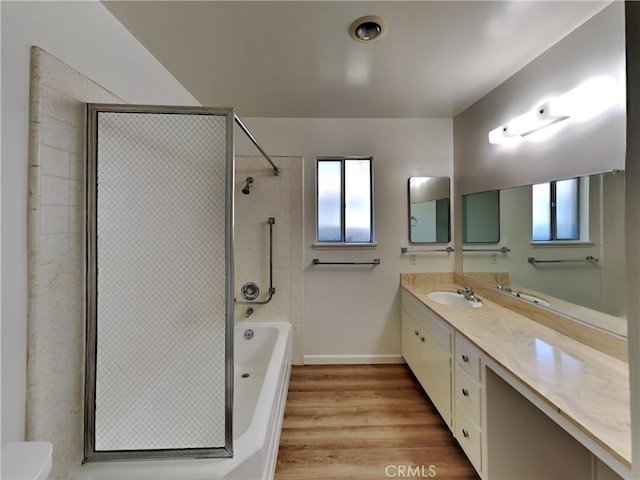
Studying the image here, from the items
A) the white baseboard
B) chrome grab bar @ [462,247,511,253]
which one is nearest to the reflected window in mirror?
chrome grab bar @ [462,247,511,253]

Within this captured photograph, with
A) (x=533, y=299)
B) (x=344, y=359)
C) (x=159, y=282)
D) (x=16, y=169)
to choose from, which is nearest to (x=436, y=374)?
(x=533, y=299)

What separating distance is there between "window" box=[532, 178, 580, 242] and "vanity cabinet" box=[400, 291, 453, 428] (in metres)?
0.83

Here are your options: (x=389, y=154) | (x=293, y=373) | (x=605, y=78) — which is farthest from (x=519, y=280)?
(x=293, y=373)

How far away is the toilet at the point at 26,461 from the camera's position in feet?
2.48

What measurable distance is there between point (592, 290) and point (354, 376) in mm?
1869

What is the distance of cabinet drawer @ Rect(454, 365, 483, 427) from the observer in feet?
4.46

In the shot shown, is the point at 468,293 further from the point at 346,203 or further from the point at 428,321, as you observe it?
the point at 346,203

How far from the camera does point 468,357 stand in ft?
4.73

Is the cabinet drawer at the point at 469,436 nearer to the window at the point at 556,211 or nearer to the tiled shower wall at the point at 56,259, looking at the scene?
the window at the point at 556,211

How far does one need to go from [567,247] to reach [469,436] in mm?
1202

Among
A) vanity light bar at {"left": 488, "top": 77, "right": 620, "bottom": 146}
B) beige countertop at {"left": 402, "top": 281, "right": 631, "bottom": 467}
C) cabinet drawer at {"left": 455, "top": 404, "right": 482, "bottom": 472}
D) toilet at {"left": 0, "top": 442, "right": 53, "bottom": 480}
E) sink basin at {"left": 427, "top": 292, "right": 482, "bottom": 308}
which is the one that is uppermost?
vanity light bar at {"left": 488, "top": 77, "right": 620, "bottom": 146}

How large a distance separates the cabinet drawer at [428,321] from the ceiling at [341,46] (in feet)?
5.67

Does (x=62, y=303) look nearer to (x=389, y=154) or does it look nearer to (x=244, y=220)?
(x=244, y=220)

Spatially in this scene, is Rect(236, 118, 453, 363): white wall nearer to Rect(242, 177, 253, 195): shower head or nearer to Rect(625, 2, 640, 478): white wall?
Rect(242, 177, 253, 195): shower head
